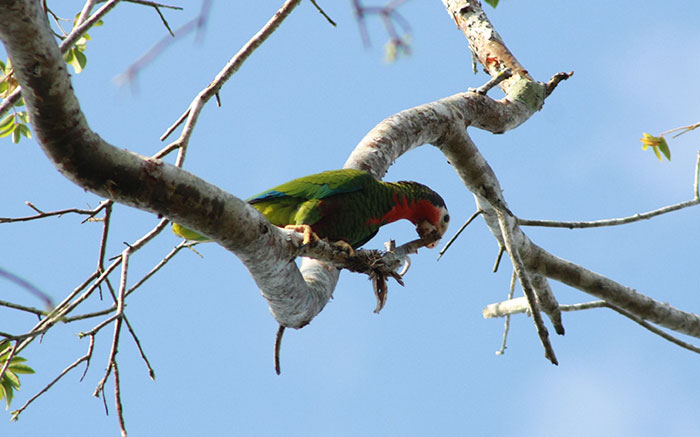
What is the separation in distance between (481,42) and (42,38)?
484 cm

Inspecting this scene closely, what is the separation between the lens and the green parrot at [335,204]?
4.19 m

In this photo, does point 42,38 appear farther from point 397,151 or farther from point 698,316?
point 698,316

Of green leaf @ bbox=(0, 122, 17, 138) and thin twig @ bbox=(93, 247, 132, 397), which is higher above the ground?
green leaf @ bbox=(0, 122, 17, 138)

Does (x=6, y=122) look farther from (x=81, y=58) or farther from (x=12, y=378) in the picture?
(x=12, y=378)

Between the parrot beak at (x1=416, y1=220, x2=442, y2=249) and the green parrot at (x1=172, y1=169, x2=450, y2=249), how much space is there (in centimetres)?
29

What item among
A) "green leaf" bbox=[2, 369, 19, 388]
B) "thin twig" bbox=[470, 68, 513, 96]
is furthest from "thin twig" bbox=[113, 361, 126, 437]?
"thin twig" bbox=[470, 68, 513, 96]

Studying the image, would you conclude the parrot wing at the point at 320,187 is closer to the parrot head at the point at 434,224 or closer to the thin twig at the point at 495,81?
the parrot head at the point at 434,224

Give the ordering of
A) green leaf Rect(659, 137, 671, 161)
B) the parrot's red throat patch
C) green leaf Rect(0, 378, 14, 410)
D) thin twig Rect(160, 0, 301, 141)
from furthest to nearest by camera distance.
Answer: the parrot's red throat patch, green leaf Rect(0, 378, 14, 410), green leaf Rect(659, 137, 671, 161), thin twig Rect(160, 0, 301, 141)

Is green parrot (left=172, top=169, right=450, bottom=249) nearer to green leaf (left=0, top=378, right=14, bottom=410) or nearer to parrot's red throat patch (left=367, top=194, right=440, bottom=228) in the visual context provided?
parrot's red throat patch (left=367, top=194, right=440, bottom=228)

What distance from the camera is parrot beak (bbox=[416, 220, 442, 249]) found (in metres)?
4.72

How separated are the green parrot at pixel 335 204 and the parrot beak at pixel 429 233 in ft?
0.94

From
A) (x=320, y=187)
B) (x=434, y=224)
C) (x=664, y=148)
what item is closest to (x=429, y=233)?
(x=434, y=224)

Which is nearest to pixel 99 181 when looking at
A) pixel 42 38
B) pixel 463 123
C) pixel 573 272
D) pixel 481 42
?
pixel 42 38

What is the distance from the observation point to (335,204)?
422cm
